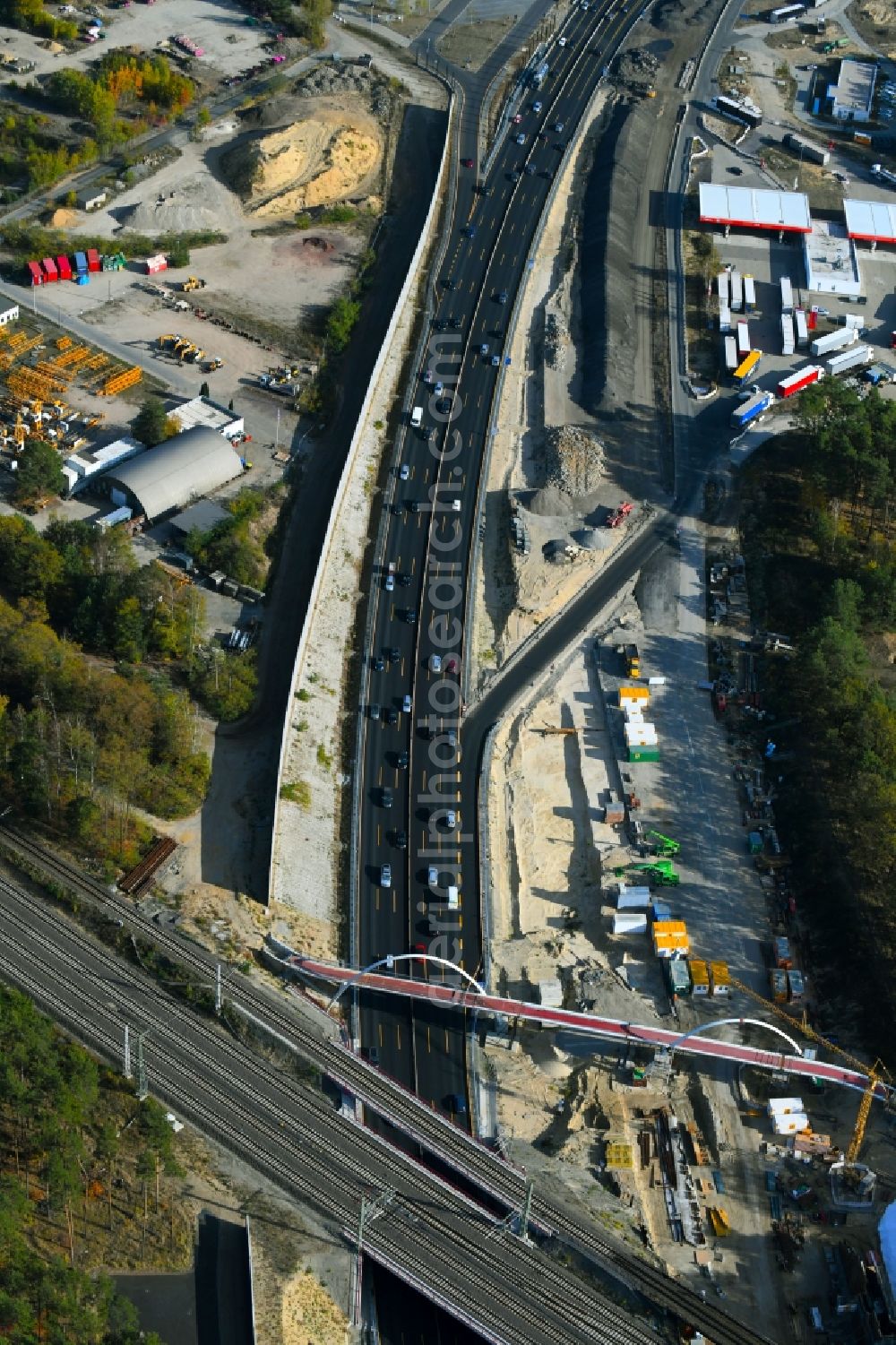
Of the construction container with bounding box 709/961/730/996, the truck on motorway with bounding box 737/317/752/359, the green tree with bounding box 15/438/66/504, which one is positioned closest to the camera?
the construction container with bounding box 709/961/730/996

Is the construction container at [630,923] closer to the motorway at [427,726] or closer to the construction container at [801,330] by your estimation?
the motorway at [427,726]

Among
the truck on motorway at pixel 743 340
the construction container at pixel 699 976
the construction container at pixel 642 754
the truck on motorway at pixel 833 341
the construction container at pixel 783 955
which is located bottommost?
the construction container at pixel 699 976

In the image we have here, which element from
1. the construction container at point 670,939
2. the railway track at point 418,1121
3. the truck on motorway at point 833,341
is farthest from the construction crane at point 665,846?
the truck on motorway at point 833,341

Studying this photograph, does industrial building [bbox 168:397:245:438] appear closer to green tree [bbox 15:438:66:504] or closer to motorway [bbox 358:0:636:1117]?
green tree [bbox 15:438:66:504]

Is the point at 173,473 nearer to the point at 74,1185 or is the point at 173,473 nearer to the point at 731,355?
the point at 731,355

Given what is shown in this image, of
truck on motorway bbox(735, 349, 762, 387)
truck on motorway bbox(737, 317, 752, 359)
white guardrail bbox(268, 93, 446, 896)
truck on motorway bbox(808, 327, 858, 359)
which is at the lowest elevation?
white guardrail bbox(268, 93, 446, 896)

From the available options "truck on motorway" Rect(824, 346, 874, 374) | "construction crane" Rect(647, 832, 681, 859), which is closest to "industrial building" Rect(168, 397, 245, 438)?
"construction crane" Rect(647, 832, 681, 859)

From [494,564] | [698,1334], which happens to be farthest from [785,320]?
[698,1334]

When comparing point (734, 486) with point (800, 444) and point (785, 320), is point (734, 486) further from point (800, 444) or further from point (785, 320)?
point (785, 320)
